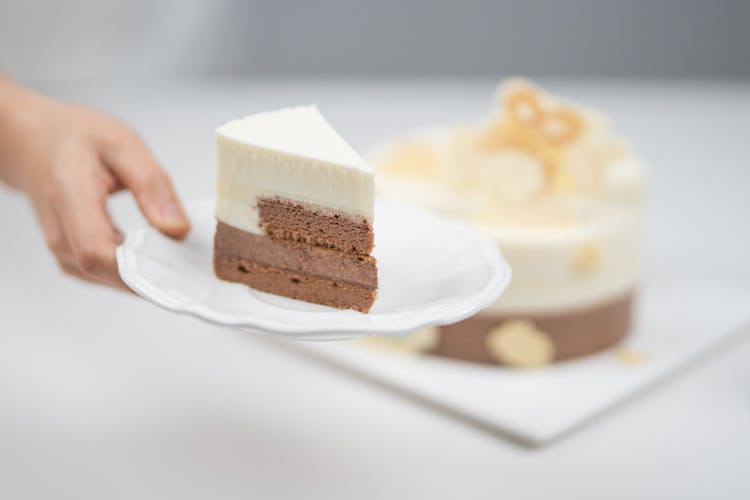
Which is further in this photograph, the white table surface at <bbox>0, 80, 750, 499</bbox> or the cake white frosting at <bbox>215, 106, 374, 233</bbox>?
the white table surface at <bbox>0, 80, 750, 499</bbox>

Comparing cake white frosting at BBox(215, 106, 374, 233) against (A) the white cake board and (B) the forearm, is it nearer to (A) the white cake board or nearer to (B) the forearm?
(B) the forearm

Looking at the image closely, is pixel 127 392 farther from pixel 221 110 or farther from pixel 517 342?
pixel 221 110

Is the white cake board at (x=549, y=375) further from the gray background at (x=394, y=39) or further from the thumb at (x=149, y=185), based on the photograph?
the gray background at (x=394, y=39)

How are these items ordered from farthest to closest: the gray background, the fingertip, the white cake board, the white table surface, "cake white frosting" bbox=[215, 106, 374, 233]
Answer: the gray background
the white cake board
the white table surface
the fingertip
"cake white frosting" bbox=[215, 106, 374, 233]

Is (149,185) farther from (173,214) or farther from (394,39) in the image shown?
(394,39)

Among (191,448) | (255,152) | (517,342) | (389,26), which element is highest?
(389,26)

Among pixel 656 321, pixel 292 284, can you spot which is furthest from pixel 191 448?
pixel 656 321

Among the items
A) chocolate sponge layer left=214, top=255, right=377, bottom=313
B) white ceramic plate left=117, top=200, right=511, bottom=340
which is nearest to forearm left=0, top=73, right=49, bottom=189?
white ceramic plate left=117, top=200, right=511, bottom=340
